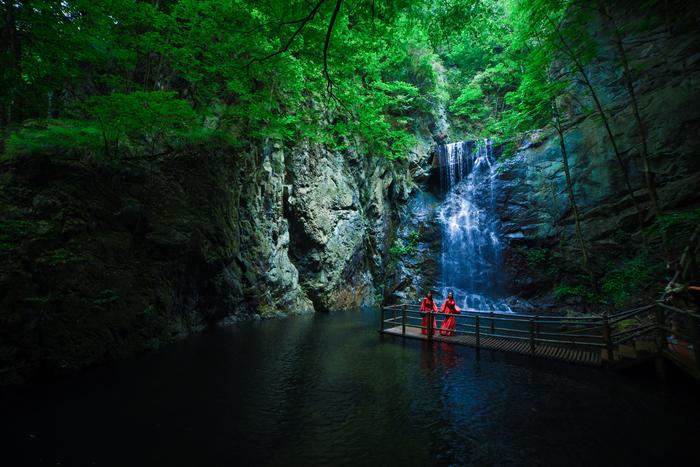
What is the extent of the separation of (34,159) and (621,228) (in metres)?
25.4

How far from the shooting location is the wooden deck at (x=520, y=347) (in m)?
8.27

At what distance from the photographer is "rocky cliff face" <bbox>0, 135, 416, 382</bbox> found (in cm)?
706

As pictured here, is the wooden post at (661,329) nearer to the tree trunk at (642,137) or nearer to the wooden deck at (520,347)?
the wooden deck at (520,347)

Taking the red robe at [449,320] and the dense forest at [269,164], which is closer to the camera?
the dense forest at [269,164]

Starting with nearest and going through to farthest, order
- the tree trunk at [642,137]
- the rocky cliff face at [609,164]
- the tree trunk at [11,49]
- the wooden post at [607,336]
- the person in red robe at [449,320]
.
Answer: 1. the tree trunk at [11,49]
2. the wooden post at [607,336]
3. the tree trunk at [642,137]
4. the person in red robe at [449,320]
5. the rocky cliff face at [609,164]

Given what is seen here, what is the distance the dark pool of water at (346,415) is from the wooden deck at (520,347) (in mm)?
374

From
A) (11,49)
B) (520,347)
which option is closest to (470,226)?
(520,347)

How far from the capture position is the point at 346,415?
5562 millimetres

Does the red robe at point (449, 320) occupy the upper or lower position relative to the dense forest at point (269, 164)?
lower

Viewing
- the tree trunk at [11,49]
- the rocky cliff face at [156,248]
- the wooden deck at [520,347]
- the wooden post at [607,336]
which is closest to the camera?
the tree trunk at [11,49]

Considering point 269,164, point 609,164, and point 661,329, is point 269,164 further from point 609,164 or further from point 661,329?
point 609,164

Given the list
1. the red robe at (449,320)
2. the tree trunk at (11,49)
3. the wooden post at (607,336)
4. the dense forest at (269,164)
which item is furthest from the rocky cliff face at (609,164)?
the tree trunk at (11,49)

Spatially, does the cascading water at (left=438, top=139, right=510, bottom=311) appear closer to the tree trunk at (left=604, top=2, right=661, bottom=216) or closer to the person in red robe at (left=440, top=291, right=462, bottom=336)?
the person in red robe at (left=440, top=291, right=462, bottom=336)

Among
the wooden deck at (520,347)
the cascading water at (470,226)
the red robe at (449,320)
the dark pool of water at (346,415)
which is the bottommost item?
the dark pool of water at (346,415)
